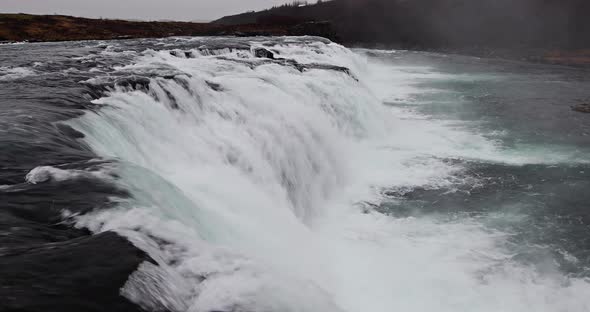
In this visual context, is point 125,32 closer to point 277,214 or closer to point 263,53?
point 263,53

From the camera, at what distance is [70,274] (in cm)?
407

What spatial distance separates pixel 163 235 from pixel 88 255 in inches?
29.8

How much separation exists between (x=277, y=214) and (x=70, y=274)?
17.0ft

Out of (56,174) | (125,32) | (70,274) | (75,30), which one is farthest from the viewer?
(125,32)

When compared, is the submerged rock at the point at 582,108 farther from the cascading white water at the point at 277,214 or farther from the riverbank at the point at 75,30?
the riverbank at the point at 75,30

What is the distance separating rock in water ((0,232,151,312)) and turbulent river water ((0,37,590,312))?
0.53 ft

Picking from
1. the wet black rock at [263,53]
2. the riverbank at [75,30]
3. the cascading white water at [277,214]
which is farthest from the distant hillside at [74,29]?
the cascading white water at [277,214]

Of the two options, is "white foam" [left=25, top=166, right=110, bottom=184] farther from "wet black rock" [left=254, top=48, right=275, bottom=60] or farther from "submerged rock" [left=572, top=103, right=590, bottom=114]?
"submerged rock" [left=572, top=103, right=590, bottom=114]

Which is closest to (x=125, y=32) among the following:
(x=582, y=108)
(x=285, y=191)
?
(x=582, y=108)

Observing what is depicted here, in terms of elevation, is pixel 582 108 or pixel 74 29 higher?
pixel 74 29

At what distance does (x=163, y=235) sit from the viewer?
4852mm

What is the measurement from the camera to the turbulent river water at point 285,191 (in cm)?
506

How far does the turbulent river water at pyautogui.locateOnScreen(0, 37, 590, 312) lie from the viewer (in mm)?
5059

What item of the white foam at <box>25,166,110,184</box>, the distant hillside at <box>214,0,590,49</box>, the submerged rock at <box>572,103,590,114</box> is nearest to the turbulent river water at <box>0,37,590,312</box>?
the white foam at <box>25,166,110,184</box>
